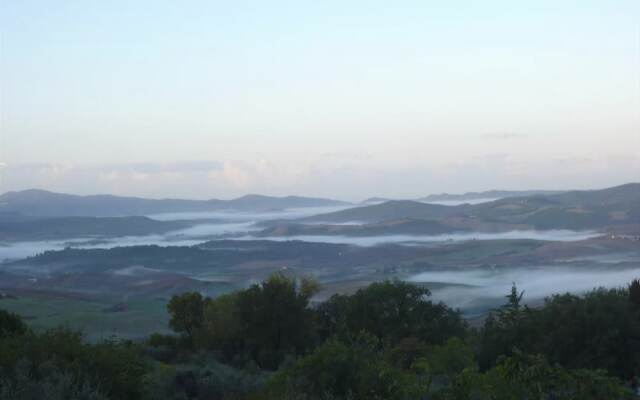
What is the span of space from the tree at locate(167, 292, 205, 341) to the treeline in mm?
75

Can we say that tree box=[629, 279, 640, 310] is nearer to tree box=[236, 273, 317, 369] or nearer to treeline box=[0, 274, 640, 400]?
treeline box=[0, 274, 640, 400]

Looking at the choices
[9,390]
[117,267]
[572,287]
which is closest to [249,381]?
[9,390]

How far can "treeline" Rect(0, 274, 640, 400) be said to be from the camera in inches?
467

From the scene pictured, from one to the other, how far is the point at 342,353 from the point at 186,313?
31360 millimetres

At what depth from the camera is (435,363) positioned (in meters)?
21.6

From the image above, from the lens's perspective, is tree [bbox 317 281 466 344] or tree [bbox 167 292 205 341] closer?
tree [bbox 317 281 466 344]

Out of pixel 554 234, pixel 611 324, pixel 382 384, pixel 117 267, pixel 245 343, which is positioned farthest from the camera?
pixel 554 234

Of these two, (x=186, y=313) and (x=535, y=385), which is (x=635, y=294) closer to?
(x=186, y=313)

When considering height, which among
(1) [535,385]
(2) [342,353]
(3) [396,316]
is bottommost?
(3) [396,316]

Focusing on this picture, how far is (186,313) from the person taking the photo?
1751 inches

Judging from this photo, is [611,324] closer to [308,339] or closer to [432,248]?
[308,339]

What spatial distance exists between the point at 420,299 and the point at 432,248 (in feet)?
422

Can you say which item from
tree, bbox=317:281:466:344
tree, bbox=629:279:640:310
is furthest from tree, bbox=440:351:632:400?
tree, bbox=317:281:466:344

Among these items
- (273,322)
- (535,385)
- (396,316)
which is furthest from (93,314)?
(535,385)
